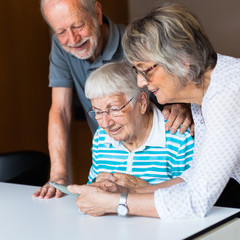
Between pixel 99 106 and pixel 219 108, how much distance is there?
725 mm

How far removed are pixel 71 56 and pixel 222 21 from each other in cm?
195

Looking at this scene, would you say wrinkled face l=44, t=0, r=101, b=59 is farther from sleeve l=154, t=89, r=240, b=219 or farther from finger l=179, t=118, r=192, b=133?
sleeve l=154, t=89, r=240, b=219

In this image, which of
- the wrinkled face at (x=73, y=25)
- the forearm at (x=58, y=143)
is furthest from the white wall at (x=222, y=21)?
the wrinkled face at (x=73, y=25)

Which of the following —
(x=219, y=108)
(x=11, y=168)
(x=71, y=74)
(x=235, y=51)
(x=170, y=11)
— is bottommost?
(x=11, y=168)

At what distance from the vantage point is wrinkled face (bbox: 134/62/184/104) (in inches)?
59.5

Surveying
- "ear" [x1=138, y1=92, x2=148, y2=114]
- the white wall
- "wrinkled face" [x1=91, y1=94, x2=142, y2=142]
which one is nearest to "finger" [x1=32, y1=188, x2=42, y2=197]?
"wrinkled face" [x1=91, y1=94, x2=142, y2=142]

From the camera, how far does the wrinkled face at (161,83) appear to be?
1.51 meters

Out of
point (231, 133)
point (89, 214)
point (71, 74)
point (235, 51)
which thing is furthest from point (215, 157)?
point (235, 51)

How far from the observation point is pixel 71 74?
8.05 feet

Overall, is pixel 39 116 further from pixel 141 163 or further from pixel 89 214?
pixel 89 214

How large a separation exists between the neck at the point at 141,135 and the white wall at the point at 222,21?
6.66 feet

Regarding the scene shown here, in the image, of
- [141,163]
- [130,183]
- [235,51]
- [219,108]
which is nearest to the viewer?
[219,108]

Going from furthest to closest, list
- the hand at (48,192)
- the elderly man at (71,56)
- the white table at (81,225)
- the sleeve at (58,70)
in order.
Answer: the sleeve at (58,70) → the elderly man at (71,56) → the hand at (48,192) → the white table at (81,225)

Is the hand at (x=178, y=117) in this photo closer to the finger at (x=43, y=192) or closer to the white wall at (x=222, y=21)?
the finger at (x=43, y=192)
